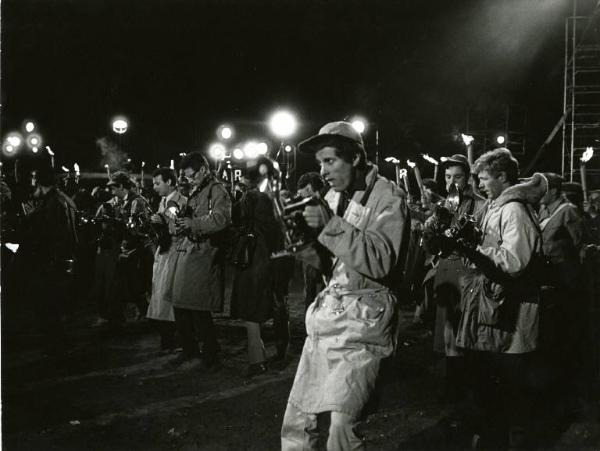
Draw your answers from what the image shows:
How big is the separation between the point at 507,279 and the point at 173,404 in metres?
3.41

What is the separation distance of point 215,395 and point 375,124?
971 inches

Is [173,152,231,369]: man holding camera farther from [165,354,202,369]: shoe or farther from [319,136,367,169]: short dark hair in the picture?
[319,136,367,169]: short dark hair

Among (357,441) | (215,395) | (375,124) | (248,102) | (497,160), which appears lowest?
(215,395)

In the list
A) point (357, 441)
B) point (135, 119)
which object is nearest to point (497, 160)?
point (357, 441)

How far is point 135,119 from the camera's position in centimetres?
3591

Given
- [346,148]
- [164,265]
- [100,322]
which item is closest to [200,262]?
[164,265]

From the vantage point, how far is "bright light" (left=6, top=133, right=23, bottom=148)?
31.3m

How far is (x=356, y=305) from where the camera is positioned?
320 centimetres

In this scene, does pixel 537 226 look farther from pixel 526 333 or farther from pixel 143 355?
pixel 143 355

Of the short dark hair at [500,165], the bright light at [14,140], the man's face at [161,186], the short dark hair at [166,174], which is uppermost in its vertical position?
the bright light at [14,140]

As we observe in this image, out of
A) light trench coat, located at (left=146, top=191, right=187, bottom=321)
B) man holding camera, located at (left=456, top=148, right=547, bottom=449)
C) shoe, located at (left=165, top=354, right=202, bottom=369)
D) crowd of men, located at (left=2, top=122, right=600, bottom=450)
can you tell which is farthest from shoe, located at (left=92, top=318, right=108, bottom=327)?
man holding camera, located at (left=456, top=148, right=547, bottom=449)

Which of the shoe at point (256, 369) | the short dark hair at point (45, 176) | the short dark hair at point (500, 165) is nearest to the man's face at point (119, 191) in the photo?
the short dark hair at point (45, 176)

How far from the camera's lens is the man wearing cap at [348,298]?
3.08 meters

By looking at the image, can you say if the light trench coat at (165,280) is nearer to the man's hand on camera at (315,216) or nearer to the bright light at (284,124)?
the bright light at (284,124)
